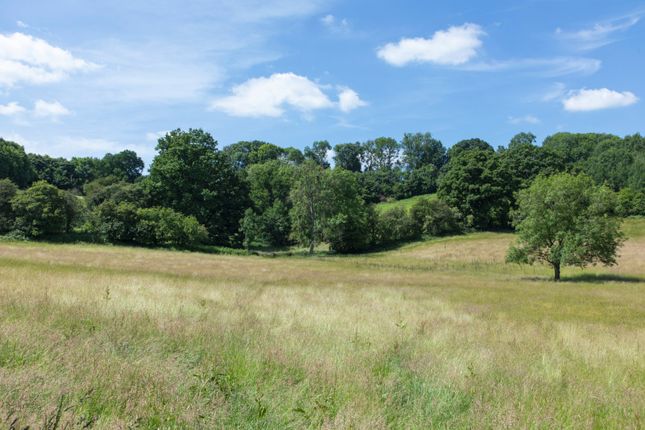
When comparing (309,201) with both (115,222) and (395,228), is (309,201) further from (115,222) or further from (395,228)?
(115,222)

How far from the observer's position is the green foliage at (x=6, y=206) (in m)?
57.6

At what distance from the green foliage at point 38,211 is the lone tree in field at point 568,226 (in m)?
57.8

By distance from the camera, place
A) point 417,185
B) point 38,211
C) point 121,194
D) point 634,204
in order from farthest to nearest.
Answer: point 417,185
point 634,204
point 121,194
point 38,211

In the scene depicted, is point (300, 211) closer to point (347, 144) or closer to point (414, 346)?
point (414, 346)

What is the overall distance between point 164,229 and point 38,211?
637 inches

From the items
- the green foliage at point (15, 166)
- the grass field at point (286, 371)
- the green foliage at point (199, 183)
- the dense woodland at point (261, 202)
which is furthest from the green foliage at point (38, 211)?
the grass field at point (286, 371)

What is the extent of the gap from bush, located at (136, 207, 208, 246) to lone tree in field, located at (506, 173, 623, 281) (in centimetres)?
4586

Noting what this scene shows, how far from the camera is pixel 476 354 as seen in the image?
305 inches

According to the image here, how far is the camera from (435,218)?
76.1 meters

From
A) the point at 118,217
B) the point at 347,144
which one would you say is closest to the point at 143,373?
the point at 118,217

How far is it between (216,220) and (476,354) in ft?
242

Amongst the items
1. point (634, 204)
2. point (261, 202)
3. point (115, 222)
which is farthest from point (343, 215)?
point (634, 204)

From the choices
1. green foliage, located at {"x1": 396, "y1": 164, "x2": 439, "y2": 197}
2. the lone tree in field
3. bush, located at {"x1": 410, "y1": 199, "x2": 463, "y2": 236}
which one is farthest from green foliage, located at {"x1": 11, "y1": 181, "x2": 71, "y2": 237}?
green foliage, located at {"x1": 396, "y1": 164, "x2": 439, "y2": 197}

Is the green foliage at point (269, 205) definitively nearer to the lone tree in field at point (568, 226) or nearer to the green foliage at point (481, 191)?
the green foliage at point (481, 191)
